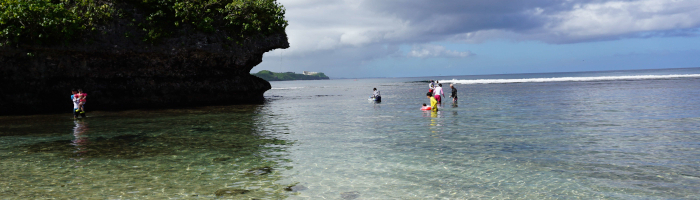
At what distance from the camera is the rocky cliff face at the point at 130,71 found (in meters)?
27.2

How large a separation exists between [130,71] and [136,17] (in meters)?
4.17

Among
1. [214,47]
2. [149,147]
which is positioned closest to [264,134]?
[149,147]

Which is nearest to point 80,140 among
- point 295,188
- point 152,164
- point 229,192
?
point 152,164

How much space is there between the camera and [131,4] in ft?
99.2

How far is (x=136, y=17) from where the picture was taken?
3006 centimetres

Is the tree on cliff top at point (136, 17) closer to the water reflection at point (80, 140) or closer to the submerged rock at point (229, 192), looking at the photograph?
the water reflection at point (80, 140)

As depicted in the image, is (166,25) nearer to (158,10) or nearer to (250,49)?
(158,10)

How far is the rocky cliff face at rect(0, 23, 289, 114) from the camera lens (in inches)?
1072

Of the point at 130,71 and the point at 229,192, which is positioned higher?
the point at 130,71

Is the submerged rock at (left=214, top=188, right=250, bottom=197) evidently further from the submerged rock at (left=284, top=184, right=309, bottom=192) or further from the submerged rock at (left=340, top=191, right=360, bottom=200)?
the submerged rock at (left=340, top=191, right=360, bottom=200)

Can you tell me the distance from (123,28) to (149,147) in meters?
20.8

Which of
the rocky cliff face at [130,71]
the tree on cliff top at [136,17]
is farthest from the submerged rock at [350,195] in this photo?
the rocky cliff face at [130,71]

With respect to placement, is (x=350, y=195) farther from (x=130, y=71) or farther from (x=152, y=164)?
(x=130, y=71)

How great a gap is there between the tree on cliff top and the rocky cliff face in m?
0.67
